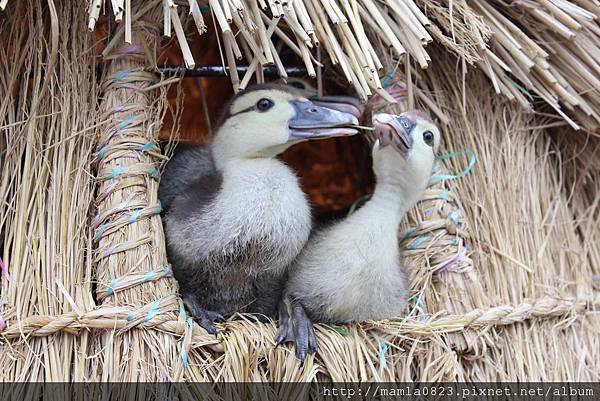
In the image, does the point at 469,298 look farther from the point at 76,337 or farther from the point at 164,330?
the point at 76,337

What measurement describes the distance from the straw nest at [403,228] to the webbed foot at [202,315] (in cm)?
4

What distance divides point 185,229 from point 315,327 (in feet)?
1.34

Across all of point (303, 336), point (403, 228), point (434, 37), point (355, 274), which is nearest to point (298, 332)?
point (303, 336)

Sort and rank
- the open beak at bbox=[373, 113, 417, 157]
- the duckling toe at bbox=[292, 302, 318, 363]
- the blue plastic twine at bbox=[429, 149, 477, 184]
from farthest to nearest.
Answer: the blue plastic twine at bbox=[429, 149, 477, 184] → the open beak at bbox=[373, 113, 417, 157] → the duckling toe at bbox=[292, 302, 318, 363]

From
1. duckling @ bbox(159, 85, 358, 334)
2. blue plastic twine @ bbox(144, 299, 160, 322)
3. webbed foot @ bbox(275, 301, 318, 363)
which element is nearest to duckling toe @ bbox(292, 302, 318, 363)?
webbed foot @ bbox(275, 301, 318, 363)

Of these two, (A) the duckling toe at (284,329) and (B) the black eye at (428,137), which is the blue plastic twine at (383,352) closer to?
(A) the duckling toe at (284,329)

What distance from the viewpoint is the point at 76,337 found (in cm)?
193

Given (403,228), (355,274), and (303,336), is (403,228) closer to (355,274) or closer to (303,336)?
(355,274)

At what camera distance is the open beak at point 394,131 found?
2211 millimetres

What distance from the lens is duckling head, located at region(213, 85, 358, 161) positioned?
7.04ft

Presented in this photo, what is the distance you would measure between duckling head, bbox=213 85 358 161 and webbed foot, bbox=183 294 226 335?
1.20 feet

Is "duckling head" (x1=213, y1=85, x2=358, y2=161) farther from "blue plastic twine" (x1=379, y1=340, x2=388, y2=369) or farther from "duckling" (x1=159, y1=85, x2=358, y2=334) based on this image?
"blue plastic twine" (x1=379, y1=340, x2=388, y2=369)

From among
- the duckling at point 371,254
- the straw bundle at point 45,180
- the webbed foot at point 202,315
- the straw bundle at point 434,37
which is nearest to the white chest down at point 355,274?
the duckling at point 371,254

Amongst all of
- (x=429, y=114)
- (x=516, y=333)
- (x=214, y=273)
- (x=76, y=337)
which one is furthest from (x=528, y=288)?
(x=76, y=337)
